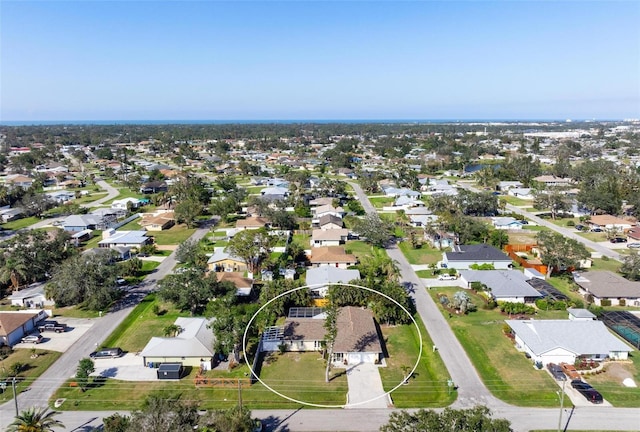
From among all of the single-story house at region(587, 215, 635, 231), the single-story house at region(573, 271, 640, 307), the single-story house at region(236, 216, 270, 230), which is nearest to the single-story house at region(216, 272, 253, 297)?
the single-story house at region(236, 216, 270, 230)

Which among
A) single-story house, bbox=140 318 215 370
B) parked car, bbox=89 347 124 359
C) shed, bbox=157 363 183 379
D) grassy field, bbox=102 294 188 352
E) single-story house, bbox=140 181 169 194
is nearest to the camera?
shed, bbox=157 363 183 379

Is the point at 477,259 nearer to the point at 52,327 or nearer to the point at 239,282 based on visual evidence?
the point at 239,282

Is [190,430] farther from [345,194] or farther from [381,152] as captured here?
[381,152]

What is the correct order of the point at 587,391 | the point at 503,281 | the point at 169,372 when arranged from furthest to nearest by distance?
the point at 503,281
the point at 169,372
the point at 587,391

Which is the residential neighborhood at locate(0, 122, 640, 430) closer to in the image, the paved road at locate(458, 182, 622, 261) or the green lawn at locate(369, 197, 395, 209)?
the paved road at locate(458, 182, 622, 261)

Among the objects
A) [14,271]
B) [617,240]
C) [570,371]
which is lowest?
[617,240]

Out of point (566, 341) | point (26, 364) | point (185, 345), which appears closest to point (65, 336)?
point (26, 364)
